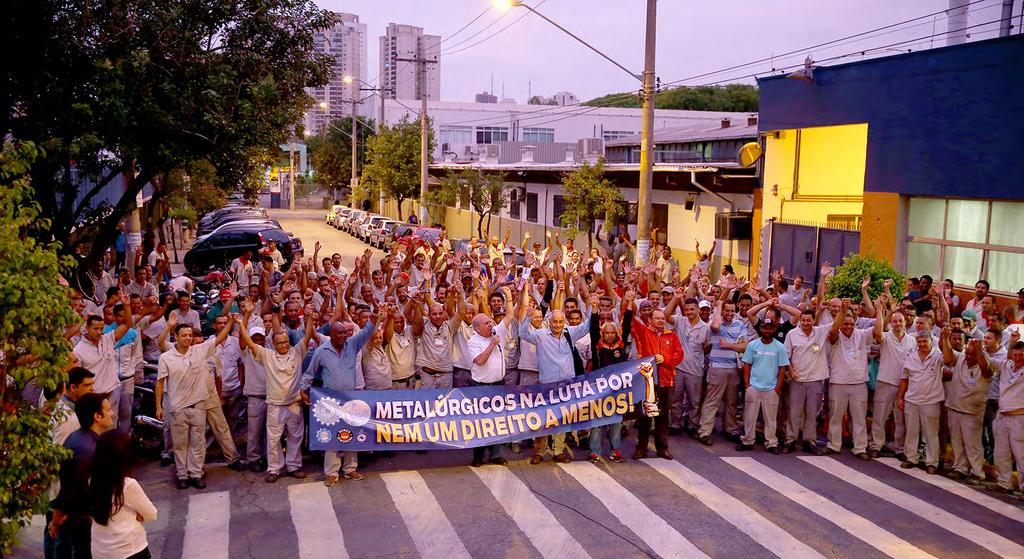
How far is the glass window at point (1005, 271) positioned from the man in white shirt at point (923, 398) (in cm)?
635

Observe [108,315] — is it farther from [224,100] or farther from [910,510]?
[910,510]

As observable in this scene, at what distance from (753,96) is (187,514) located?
74.5 metres

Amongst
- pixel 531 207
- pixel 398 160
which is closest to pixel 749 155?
pixel 531 207

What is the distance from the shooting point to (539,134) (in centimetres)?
6575

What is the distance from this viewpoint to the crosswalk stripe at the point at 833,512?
8.02 m

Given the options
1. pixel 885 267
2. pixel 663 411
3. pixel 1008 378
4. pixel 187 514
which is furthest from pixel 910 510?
pixel 187 514

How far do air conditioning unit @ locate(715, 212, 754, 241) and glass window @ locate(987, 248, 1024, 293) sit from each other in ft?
22.4

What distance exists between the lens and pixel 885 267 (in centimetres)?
1380

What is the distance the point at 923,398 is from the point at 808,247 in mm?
10052

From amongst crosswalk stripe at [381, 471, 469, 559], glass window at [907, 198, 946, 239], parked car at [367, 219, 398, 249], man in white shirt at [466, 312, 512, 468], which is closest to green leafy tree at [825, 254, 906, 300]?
glass window at [907, 198, 946, 239]

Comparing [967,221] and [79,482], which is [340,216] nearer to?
[967,221]

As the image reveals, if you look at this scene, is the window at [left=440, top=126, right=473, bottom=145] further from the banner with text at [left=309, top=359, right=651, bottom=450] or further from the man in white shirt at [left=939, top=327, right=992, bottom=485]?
the man in white shirt at [left=939, top=327, right=992, bottom=485]

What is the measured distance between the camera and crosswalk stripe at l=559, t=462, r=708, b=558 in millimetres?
7927

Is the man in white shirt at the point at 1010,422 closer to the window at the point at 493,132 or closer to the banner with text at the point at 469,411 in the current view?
the banner with text at the point at 469,411
